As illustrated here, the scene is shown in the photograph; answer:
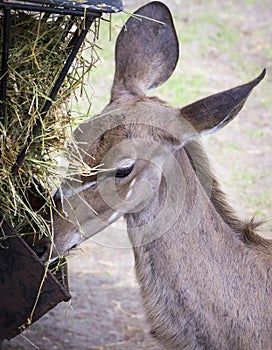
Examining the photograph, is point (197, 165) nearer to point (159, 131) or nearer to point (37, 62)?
point (159, 131)

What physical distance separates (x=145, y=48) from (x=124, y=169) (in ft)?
2.91

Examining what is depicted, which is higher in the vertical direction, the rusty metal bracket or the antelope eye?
the antelope eye

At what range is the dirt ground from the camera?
602cm

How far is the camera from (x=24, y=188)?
12.5ft

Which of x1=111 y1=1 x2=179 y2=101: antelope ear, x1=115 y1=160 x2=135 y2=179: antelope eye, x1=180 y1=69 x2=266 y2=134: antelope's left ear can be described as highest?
x1=111 y1=1 x2=179 y2=101: antelope ear

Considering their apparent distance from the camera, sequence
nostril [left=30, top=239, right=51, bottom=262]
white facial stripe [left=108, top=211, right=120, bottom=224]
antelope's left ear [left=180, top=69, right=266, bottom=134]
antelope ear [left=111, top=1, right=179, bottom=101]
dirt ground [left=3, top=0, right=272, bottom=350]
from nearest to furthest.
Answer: antelope's left ear [left=180, top=69, right=266, bottom=134] < nostril [left=30, top=239, right=51, bottom=262] < white facial stripe [left=108, top=211, right=120, bottom=224] < antelope ear [left=111, top=1, right=179, bottom=101] < dirt ground [left=3, top=0, right=272, bottom=350]

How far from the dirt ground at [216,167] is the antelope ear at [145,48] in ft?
2.17

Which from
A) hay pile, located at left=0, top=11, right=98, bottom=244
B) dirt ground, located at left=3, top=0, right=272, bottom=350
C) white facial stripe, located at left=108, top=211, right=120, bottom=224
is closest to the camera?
hay pile, located at left=0, top=11, right=98, bottom=244

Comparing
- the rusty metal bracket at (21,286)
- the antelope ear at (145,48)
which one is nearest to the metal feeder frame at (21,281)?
the rusty metal bracket at (21,286)

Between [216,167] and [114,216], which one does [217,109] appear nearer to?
[216,167]

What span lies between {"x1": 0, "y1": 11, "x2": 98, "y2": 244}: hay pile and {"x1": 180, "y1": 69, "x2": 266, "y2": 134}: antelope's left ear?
0.60 meters

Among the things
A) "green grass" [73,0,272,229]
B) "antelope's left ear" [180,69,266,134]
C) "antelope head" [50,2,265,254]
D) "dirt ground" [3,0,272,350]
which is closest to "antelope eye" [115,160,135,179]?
"antelope head" [50,2,265,254]

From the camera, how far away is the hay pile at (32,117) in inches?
149

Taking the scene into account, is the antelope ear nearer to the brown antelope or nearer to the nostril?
the brown antelope
